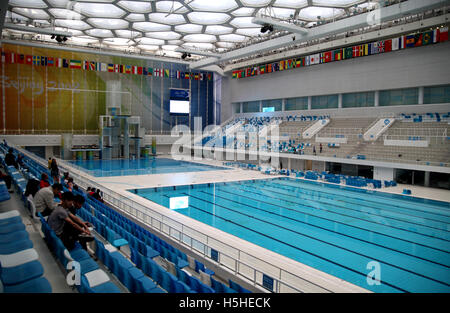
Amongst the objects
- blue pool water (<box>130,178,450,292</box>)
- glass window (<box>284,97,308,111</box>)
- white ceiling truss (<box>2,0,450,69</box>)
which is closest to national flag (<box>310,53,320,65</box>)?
glass window (<box>284,97,308,111</box>)

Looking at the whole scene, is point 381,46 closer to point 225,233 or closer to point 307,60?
point 307,60

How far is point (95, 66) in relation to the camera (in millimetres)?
32375

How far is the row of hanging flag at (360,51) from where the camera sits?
20750 millimetres

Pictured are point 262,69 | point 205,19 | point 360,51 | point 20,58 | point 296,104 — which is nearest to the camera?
point 205,19

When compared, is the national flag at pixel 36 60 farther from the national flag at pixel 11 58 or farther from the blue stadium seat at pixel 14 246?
the blue stadium seat at pixel 14 246

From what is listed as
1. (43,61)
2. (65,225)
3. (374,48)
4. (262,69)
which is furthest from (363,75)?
(43,61)

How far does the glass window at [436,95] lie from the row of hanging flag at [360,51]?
2.97 meters

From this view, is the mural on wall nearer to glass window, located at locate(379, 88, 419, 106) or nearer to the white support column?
glass window, located at locate(379, 88, 419, 106)

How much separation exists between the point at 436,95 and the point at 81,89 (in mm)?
29643

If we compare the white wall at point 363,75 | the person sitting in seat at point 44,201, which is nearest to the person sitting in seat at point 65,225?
the person sitting in seat at point 44,201

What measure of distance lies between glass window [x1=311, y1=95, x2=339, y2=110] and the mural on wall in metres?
13.8

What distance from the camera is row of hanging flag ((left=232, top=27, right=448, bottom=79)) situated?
20750mm

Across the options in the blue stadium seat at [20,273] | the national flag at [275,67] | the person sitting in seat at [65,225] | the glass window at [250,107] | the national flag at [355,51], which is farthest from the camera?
the glass window at [250,107]

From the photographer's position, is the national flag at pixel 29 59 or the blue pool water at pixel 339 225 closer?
the blue pool water at pixel 339 225
